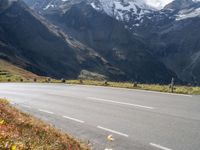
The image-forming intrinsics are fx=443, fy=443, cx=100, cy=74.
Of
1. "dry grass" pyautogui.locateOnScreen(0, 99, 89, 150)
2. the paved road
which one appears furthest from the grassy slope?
"dry grass" pyautogui.locateOnScreen(0, 99, 89, 150)

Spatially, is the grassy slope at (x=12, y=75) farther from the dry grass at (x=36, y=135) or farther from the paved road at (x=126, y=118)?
the dry grass at (x=36, y=135)

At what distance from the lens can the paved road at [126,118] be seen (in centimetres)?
1448

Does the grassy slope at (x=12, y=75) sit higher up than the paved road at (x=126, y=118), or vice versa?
the grassy slope at (x=12, y=75)

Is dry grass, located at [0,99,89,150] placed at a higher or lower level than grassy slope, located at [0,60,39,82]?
lower

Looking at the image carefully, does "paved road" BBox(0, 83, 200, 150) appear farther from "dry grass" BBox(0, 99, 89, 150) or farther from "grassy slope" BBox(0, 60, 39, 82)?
"grassy slope" BBox(0, 60, 39, 82)

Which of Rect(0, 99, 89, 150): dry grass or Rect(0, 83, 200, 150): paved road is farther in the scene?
Rect(0, 83, 200, 150): paved road

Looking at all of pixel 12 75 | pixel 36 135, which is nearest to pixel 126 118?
pixel 36 135

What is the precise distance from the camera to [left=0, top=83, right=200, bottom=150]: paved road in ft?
47.5

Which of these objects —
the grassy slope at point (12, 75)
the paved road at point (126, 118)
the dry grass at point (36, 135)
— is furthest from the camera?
the grassy slope at point (12, 75)

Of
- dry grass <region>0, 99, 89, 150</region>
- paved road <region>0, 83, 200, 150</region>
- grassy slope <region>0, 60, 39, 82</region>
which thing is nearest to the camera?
dry grass <region>0, 99, 89, 150</region>

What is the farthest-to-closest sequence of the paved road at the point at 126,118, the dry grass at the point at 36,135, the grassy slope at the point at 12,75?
the grassy slope at the point at 12,75, the paved road at the point at 126,118, the dry grass at the point at 36,135

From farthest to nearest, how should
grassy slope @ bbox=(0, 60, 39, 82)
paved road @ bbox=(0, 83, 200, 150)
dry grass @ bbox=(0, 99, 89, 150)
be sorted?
1. grassy slope @ bbox=(0, 60, 39, 82)
2. paved road @ bbox=(0, 83, 200, 150)
3. dry grass @ bbox=(0, 99, 89, 150)

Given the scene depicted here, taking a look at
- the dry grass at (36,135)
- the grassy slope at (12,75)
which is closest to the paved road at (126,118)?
the dry grass at (36,135)

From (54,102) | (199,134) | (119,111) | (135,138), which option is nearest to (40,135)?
(135,138)
